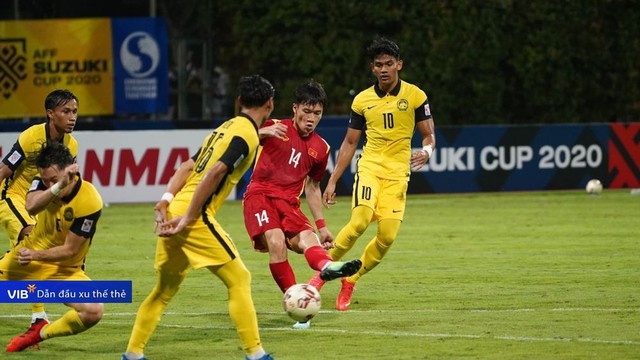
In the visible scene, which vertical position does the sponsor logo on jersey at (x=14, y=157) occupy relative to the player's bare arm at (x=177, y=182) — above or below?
below

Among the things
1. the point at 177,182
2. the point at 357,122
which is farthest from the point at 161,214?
the point at 357,122

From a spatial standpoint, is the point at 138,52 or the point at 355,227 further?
the point at 138,52

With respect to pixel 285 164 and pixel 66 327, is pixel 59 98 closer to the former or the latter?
pixel 285 164

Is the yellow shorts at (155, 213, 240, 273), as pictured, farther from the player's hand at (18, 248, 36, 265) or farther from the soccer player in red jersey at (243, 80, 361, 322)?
the soccer player in red jersey at (243, 80, 361, 322)

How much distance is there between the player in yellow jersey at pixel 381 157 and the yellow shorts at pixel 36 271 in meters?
3.32

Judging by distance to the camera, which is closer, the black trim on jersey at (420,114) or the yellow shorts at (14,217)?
the yellow shorts at (14,217)

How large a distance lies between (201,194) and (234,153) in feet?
1.21

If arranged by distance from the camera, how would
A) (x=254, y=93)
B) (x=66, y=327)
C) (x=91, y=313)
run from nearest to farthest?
1. (x=254, y=93)
2. (x=91, y=313)
3. (x=66, y=327)

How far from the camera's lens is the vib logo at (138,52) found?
3003cm

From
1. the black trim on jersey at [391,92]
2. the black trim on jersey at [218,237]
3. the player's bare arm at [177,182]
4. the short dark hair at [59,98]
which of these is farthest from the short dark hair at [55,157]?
the black trim on jersey at [391,92]

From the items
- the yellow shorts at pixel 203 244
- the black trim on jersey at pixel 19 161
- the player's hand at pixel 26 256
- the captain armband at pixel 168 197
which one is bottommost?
the player's hand at pixel 26 256

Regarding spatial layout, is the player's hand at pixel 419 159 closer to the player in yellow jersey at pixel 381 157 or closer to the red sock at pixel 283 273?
the player in yellow jersey at pixel 381 157

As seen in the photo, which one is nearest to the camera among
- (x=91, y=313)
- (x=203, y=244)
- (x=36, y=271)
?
(x=203, y=244)

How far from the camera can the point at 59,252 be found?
1067 centimetres
